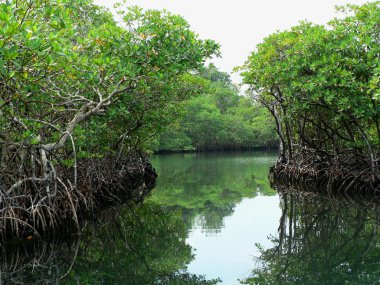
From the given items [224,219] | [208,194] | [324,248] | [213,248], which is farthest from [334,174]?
[213,248]

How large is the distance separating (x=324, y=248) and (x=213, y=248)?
5.57 feet

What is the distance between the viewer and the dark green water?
4984 mm

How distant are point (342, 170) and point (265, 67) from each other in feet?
12.8

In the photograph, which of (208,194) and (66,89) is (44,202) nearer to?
(66,89)

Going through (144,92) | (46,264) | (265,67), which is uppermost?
(265,67)

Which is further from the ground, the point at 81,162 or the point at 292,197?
the point at 81,162

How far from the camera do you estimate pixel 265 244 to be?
21.7ft

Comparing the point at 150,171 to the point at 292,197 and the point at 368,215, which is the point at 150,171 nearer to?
the point at 292,197

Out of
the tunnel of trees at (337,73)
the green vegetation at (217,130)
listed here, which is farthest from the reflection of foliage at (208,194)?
the green vegetation at (217,130)

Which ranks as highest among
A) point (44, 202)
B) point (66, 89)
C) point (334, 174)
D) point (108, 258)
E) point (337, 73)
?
point (337, 73)

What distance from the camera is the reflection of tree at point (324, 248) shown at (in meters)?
4.89

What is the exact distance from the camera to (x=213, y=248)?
6391 millimetres

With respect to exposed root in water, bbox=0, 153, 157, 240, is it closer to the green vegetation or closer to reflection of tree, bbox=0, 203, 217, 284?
reflection of tree, bbox=0, 203, 217, 284

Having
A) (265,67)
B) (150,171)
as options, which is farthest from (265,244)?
(150,171)
